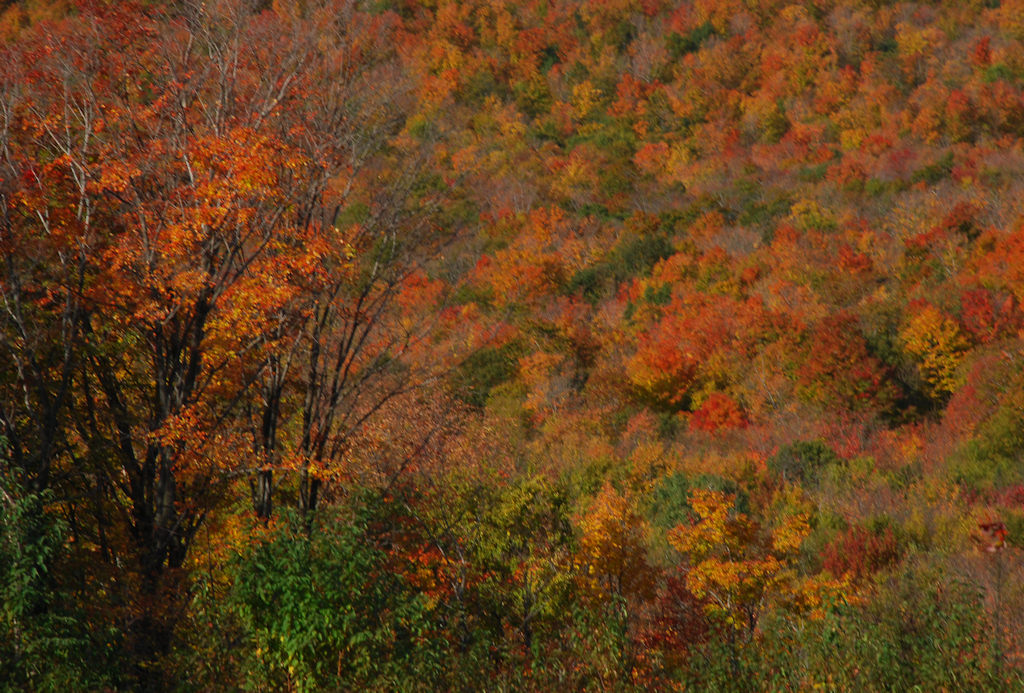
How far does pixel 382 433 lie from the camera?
→ 1680cm

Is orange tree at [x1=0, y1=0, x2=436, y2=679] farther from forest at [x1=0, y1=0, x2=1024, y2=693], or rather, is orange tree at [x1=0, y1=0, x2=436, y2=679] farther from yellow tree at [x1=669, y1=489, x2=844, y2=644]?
yellow tree at [x1=669, y1=489, x2=844, y2=644]

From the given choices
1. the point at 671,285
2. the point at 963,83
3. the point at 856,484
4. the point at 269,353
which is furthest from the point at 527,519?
the point at 963,83

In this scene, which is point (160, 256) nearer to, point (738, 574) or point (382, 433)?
point (382, 433)

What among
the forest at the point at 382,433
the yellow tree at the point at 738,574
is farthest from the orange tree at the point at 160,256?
the yellow tree at the point at 738,574

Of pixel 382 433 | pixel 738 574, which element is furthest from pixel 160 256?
pixel 738 574

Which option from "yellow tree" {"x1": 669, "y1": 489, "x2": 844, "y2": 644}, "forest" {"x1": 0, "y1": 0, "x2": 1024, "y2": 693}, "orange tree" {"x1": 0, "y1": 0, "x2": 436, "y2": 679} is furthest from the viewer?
"yellow tree" {"x1": 669, "y1": 489, "x2": 844, "y2": 644}

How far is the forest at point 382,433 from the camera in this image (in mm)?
7594

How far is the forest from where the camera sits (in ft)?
24.9

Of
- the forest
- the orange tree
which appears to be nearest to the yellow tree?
the forest

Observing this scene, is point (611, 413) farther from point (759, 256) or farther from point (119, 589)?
point (119, 589)

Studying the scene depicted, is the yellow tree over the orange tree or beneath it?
beneath

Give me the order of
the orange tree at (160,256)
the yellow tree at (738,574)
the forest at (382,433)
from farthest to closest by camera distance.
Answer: the yellow tree at (738,574) < the orange tree at (160,256) < the forest at (382,433)

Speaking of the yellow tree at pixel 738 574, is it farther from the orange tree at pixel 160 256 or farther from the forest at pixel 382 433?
the orange tree at pixel 160 256

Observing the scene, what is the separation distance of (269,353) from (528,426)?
2057 centimetres
